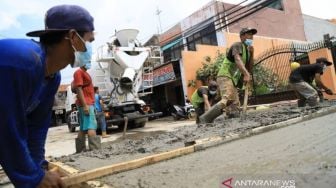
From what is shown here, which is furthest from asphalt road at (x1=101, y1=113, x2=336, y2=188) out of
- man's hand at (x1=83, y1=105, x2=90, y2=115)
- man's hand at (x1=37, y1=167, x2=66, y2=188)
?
man's hand at (x1=83, y1=105, x2=90, y2=115)

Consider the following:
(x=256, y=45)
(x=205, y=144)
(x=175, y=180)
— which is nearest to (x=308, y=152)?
(x=175, y=180)

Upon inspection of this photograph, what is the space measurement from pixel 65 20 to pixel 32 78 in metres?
0.38

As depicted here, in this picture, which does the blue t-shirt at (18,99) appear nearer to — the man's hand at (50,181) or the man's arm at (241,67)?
the man's hand at (50,181)

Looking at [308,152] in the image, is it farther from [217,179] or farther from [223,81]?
[223,81]

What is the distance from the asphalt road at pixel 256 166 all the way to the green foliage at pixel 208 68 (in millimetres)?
15393

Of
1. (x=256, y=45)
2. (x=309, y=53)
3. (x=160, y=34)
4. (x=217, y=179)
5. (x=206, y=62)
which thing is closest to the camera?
(x=217, y=179)

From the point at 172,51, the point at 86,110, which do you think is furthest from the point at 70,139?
the point at 172,51

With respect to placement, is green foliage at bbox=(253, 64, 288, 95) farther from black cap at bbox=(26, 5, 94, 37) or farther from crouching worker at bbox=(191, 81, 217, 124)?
black cap at bbox=(26, 5, 94, 37)

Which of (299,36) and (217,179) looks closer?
(217,179)

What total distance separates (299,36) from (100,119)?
25160mm

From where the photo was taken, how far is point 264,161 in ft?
7.37

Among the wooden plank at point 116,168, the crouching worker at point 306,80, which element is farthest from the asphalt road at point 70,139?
the wooden plank at point 116,168

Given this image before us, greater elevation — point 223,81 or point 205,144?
point 223,81

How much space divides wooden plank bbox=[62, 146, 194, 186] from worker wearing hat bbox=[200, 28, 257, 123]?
3.07 m
